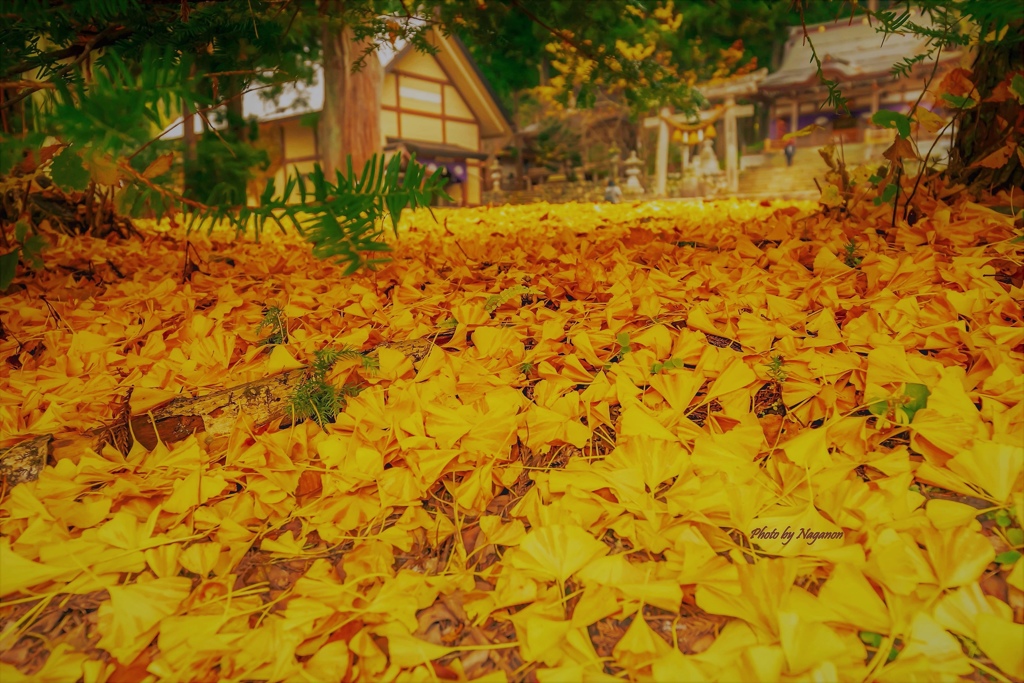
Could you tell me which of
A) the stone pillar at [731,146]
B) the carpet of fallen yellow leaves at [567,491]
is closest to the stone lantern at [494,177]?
the stone pillar at [731,146]

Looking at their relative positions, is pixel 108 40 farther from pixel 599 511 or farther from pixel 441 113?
pixel 441 113

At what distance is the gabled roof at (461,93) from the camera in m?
9.87

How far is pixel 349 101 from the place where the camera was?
19.4 ft

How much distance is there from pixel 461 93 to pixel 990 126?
10.8 meters

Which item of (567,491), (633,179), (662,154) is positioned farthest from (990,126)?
(662,154)

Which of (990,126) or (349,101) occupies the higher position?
(349,101)

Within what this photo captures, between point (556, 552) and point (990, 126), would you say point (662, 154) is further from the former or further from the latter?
point (556, 552)

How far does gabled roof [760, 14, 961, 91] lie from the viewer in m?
13.9

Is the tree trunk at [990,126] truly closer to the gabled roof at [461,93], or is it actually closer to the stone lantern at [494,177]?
the gabled roof at [461,93]

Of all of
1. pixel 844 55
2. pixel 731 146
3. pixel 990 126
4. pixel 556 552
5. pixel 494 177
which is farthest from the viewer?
pixel 844 55

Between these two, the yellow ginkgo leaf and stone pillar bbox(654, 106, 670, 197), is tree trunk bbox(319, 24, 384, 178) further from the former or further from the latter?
stone pillar bbox(654, 106, 670, 197)

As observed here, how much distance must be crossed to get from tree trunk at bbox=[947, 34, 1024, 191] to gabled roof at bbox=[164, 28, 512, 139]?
894 cm

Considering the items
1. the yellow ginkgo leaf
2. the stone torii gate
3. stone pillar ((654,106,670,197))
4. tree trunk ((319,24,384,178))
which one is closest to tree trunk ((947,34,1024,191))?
the yellow ginkgo leaf

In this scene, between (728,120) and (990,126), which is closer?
(990,126)
